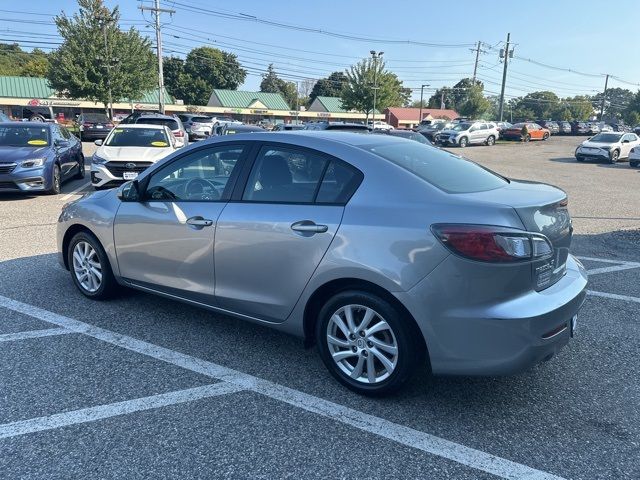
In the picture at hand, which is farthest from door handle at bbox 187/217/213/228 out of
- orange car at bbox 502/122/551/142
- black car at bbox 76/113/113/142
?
orange car at bbox 502/122/551/142

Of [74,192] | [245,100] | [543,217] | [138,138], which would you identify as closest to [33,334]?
[543,217]

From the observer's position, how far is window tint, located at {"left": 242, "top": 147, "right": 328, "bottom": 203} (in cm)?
329

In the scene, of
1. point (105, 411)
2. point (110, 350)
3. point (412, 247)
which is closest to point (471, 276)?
point (412, 247)

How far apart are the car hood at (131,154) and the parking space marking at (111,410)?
808cm

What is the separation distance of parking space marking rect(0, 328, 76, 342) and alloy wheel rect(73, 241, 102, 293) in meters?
0.66

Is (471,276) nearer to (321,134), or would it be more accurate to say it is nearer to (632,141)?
(321,134)

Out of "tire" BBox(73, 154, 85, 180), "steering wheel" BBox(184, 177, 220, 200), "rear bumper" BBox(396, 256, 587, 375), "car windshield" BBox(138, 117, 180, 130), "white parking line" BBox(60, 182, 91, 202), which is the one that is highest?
→ "car windshield" BBox(138, 117, 180, 130)

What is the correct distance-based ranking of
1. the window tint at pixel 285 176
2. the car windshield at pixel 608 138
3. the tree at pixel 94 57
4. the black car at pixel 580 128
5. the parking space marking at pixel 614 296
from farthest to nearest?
the black car at pixel 580 128 → the tree at pixel 94 57 → the car windshield at pixel 608 138 → the parking space marking at pixel 614 296 → the window tint at pixel 285 176

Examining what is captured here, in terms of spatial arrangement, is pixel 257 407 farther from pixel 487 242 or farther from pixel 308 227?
pixel 487 242

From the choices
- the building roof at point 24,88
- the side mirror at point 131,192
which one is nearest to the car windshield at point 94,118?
the side mirror at point 131,192

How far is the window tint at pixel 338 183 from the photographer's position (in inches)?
123

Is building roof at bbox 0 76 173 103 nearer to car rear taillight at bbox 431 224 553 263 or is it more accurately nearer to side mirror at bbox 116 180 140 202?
side mirror at bbox 116 180 140 202

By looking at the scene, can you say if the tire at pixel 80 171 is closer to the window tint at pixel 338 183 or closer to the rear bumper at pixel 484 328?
the window tint at pixel 338 183

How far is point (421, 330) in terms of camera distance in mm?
2812
